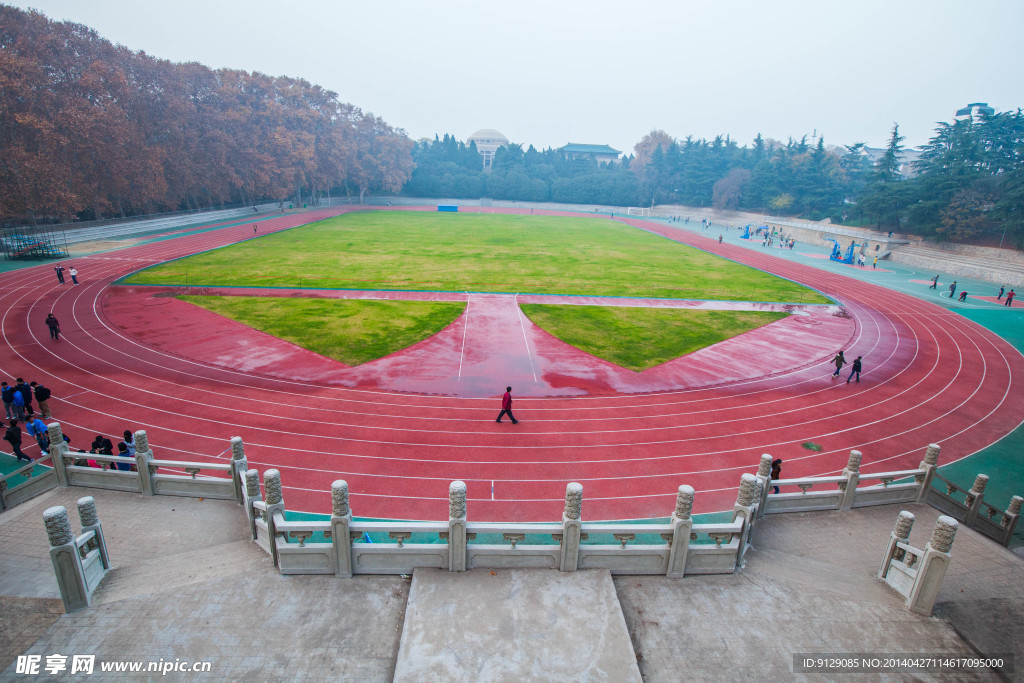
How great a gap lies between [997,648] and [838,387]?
13333 millimetres

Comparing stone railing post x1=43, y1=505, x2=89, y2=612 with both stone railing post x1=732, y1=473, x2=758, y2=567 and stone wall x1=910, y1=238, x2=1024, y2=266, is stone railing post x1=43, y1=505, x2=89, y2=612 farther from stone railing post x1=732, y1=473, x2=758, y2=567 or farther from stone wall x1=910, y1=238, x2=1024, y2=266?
stone wall x1=910, y1=238, x2=1024, y2=266

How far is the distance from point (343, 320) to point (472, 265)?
1575 centimetres

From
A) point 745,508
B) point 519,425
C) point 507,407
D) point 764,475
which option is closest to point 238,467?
point 507,407

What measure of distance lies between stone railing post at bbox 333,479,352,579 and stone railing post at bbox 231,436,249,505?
2.44 metres

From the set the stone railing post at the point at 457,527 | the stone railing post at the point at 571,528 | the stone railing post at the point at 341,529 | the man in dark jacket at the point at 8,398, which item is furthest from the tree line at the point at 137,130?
the stone railing post at the point at 571,528

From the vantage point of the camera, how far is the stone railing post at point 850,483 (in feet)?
31.6

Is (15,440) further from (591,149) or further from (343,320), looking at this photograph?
(591,149)

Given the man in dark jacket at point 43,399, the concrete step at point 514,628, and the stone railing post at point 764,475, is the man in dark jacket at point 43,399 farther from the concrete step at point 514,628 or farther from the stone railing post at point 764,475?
the stone railing post at point 764,475

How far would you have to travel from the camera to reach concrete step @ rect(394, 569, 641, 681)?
616 centimetres

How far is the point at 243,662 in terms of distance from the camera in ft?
20.4

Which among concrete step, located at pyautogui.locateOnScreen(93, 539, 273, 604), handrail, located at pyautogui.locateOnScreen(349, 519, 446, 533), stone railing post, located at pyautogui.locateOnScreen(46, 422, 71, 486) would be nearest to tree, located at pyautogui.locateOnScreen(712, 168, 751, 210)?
handrail, located at pyautogui.locateOnScreen(349, 519, 446, 533)

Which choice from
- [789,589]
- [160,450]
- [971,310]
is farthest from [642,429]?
[971,310]

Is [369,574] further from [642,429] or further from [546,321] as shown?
[546,321]

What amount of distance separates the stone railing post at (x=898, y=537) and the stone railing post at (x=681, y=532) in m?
3.17
